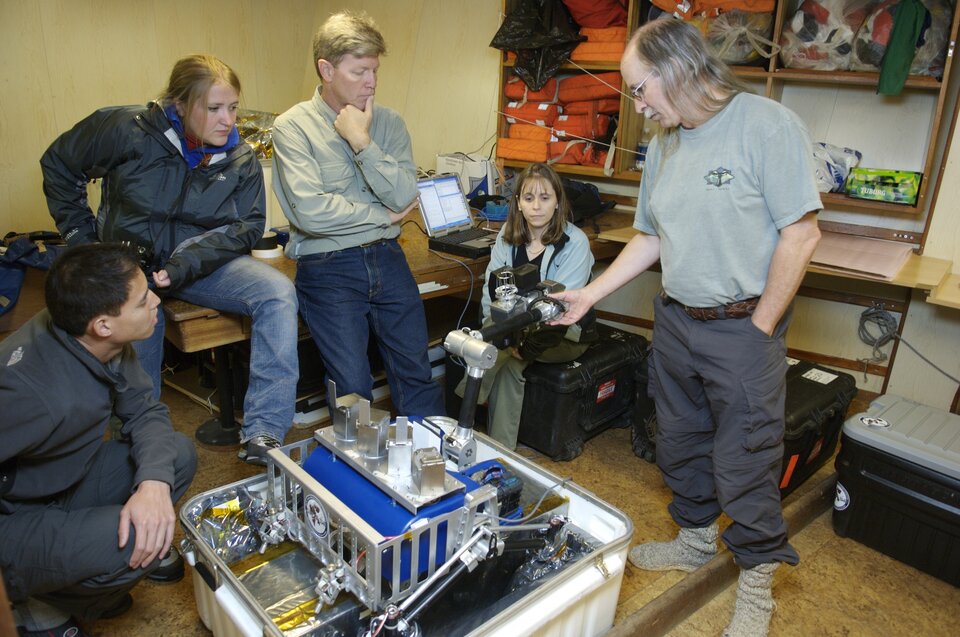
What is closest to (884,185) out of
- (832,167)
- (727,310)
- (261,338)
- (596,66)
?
(832,167)

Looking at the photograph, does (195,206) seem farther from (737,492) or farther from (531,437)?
(737,492)

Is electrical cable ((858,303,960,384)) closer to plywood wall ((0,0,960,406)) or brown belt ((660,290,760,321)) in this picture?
plywood wall ((0,0,960,406))

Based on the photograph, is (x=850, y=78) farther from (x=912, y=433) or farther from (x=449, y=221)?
(x=449, y=221)

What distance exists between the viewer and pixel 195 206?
2.32 meters

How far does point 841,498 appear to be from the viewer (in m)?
2.37

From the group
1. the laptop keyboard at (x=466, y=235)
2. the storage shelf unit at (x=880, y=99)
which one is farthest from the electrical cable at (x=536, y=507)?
the storage shelf unit at (x=880, y=99)

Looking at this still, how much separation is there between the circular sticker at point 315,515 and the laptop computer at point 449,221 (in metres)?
1.63

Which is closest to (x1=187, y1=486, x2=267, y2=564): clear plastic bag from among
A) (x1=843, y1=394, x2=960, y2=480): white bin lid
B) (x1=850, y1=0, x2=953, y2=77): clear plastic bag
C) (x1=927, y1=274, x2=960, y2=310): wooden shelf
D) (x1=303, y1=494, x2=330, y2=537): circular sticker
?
(x1=303, y1=494, x2=330, y2=537): circular sticker

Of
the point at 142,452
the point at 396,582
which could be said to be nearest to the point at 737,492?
the point at 396,582

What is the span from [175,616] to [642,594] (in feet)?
4.19

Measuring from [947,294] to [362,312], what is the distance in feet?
7.04

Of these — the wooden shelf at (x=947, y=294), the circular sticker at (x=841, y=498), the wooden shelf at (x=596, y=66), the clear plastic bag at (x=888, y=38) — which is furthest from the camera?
the wooden shelf at (x=596, y=66)

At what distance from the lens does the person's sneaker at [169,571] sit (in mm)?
1963

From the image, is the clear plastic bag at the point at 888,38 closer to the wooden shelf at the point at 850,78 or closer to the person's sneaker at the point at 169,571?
the wooden shelf at the point at 850,78
